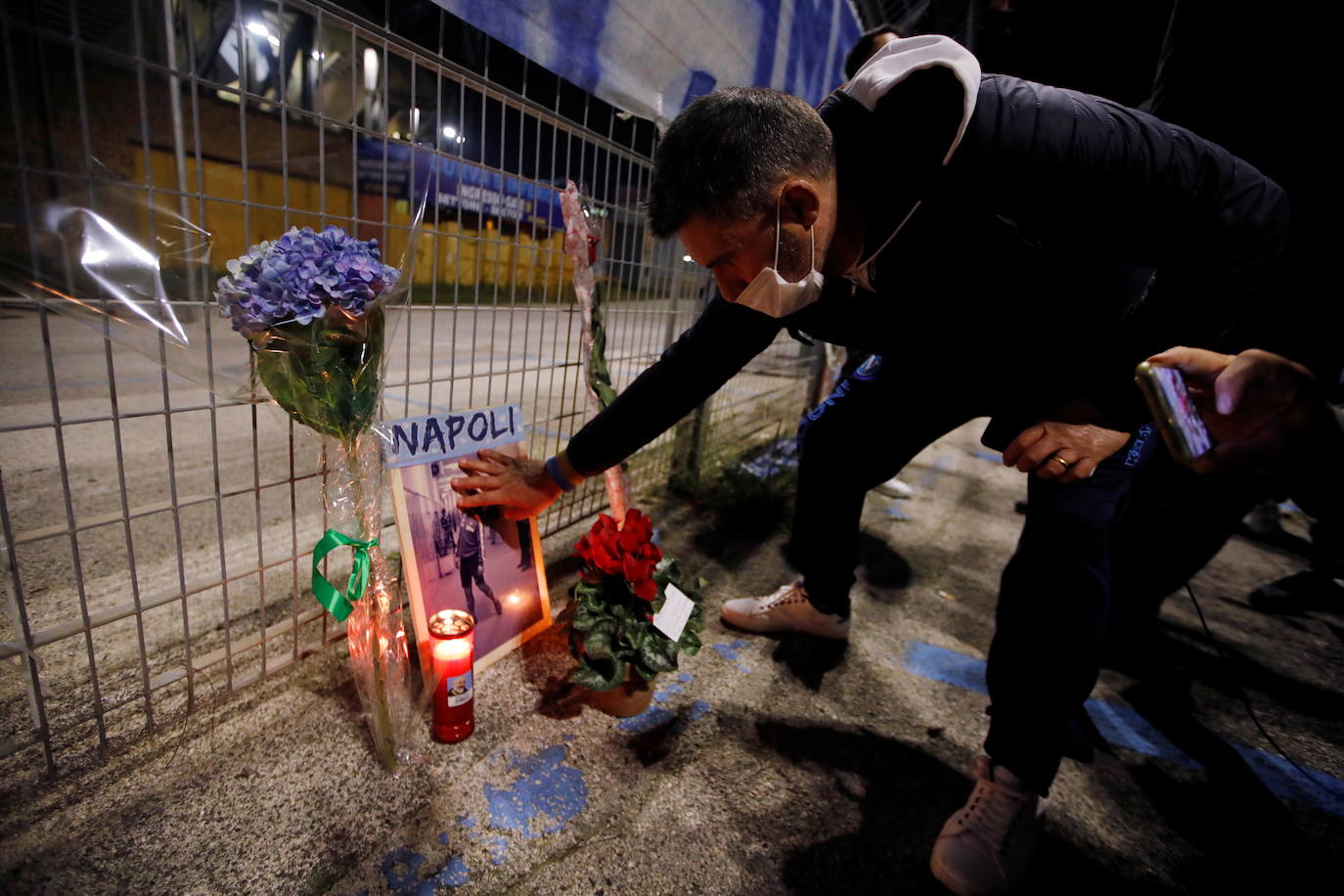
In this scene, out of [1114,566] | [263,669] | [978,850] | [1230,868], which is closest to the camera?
[978,850]

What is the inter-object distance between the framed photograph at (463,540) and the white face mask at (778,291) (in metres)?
0.87

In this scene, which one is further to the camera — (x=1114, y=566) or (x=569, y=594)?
(x=1114, y=566)

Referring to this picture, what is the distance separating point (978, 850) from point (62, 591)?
107 inches

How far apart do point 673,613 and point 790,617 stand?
63 centimetres

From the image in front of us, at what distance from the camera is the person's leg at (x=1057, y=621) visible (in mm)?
1395

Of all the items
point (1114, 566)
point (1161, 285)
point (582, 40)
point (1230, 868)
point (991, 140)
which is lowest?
point (1230, 868)

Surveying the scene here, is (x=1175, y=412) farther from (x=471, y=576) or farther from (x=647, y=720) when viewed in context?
(x=471, y=576)

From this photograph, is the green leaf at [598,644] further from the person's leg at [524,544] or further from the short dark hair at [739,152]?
the short dark hair at [739,152]

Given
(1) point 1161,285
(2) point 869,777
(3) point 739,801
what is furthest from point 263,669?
(1) point 1161,285

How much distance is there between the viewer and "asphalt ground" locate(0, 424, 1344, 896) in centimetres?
122

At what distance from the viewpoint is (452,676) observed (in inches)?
57.9

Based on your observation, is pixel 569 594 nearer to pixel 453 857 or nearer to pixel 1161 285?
pixel 453 857

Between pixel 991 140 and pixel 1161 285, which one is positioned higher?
pixel 991 140

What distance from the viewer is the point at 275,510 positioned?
8.98 ft
